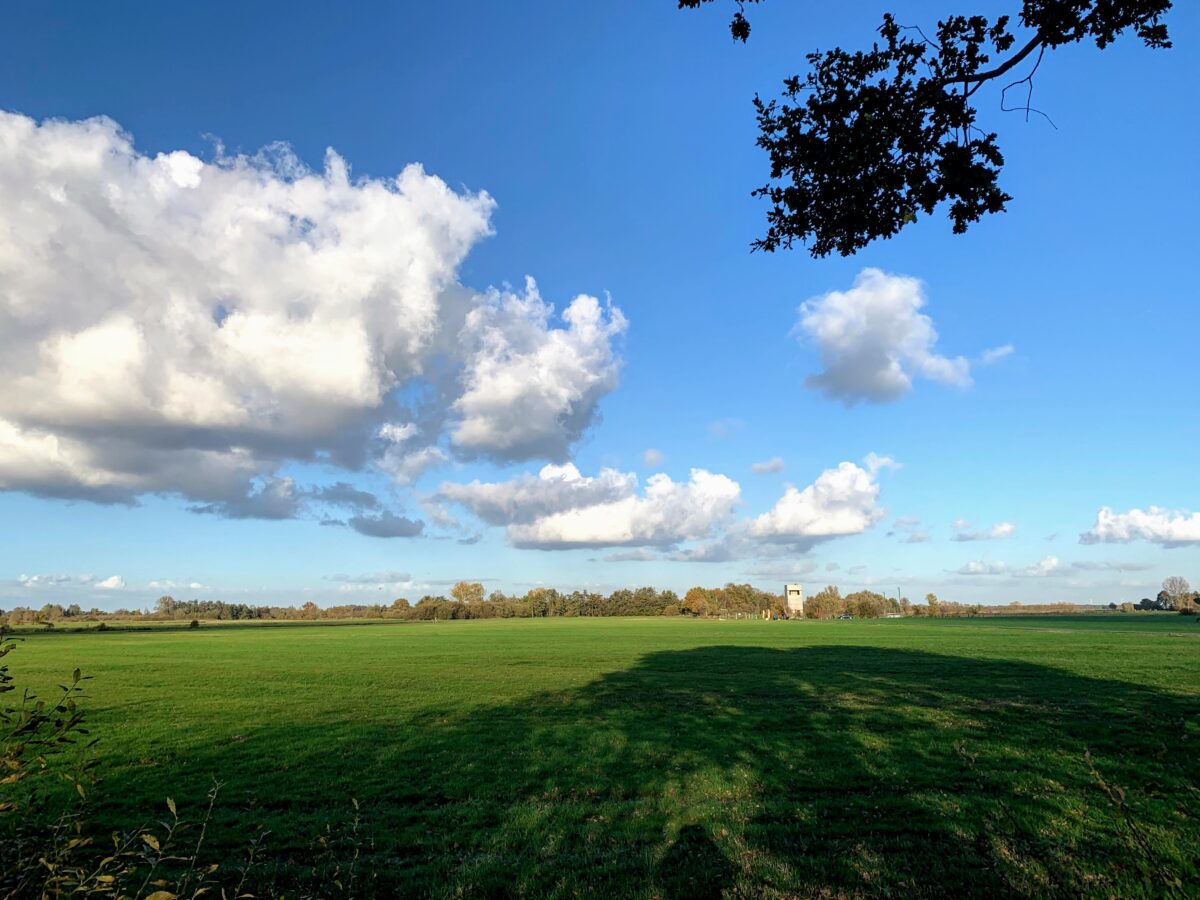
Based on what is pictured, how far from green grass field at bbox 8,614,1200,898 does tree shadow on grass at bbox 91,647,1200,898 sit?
0.06m

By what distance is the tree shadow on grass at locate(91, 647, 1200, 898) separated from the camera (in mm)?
8977

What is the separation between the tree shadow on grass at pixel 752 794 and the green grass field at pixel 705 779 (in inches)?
2.4

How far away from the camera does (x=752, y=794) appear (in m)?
12.7

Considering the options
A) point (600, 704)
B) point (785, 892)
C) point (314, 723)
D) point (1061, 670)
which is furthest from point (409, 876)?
point (1061, 670)

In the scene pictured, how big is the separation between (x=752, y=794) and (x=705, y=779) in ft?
4.55

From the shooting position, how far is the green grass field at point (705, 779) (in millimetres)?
9133

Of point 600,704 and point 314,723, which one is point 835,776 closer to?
point 600,704

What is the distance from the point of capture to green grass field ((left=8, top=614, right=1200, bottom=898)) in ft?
30.0

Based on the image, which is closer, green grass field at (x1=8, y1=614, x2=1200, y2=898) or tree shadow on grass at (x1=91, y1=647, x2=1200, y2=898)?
tree shadow on grass at (x1=91, y1=647, x2=1200, y2=898)

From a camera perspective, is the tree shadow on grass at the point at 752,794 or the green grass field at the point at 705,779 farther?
the green grass field at the point at 705,779

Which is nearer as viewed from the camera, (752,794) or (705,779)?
(752,794)

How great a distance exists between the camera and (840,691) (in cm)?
2750

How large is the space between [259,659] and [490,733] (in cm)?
4102

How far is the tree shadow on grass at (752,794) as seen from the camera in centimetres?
898
